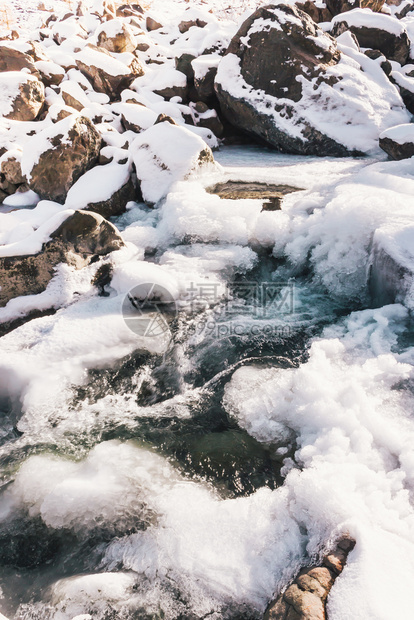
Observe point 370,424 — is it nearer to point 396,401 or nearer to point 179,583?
point 396,401

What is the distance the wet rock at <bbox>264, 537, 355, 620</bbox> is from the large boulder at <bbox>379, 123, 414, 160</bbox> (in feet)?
21.1

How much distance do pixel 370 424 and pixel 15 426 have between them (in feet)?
7.83

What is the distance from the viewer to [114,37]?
990cm

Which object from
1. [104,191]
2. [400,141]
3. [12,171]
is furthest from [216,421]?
[400,141]

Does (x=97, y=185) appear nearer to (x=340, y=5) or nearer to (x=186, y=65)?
(x=186, y=65)

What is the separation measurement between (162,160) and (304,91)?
371 centimetres

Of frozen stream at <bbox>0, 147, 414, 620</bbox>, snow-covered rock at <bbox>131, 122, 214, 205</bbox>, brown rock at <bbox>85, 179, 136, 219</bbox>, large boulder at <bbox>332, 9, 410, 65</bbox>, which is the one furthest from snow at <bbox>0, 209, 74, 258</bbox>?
large boulder at <bbox>332, 9, 410, 65</bbox>

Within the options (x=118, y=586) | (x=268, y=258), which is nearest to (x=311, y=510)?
(x=118, y=586)

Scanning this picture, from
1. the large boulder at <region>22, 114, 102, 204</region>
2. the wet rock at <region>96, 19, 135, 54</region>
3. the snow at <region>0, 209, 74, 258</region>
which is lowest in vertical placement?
the snow at <region>0, 209, 74, 258</region>

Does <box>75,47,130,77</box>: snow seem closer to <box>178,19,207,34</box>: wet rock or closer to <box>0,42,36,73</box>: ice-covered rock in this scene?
<box>0,42,36,73</box>: ice-covered rock

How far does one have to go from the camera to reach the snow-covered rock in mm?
5383

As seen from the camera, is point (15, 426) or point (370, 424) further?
point (15, 426)

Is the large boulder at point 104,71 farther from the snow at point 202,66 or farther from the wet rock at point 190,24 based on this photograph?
the wet rock at point 190,24

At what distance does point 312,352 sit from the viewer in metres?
2.82
